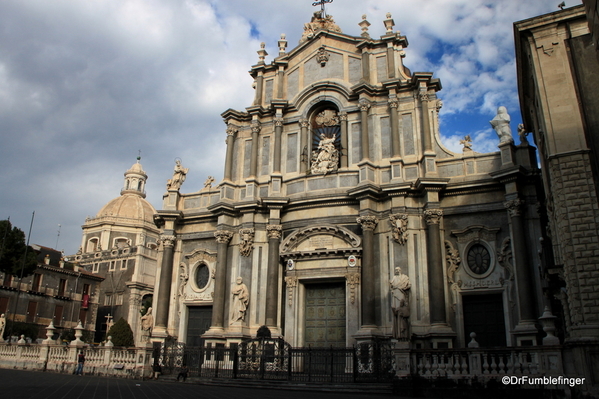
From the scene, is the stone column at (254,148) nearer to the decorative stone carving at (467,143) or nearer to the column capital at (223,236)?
the column capital at (223,236)

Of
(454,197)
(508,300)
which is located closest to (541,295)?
(508,300)

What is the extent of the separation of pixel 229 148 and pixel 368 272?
9.03 metres

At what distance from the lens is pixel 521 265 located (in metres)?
17.3

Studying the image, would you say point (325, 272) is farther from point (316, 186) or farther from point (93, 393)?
point (93, 393)

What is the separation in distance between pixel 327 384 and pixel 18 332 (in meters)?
29.8

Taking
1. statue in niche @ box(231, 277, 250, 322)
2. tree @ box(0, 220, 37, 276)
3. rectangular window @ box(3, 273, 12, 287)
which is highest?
tree @ box(0, 220, 37, 276)

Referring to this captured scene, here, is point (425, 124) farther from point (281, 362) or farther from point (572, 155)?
point (281, 362)

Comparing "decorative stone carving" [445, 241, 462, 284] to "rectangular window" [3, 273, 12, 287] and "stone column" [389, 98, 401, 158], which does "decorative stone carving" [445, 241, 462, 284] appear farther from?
"rectangular window" [3, 273, 12, 287]

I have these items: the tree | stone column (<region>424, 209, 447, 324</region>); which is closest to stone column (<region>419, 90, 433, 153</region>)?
stone column (<region>424, 209, 447, 324</region>)

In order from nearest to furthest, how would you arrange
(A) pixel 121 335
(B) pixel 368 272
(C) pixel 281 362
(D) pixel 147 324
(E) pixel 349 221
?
(C) pixel 281 362 → (B) pixel 368 272 → (E) pixel 349 221 → (D) pixel 147 324 → (A) pixel 121 335

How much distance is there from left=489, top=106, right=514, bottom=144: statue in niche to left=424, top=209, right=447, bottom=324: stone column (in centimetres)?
361

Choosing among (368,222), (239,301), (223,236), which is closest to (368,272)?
(368,222)

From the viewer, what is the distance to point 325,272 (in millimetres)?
20047

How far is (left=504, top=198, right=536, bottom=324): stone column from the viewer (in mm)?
16703
